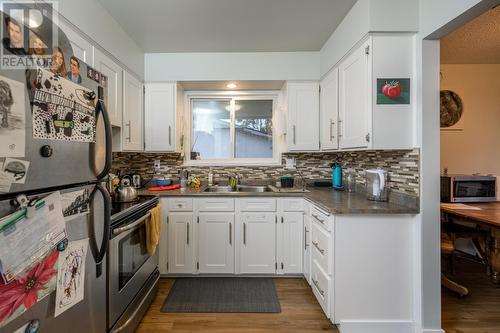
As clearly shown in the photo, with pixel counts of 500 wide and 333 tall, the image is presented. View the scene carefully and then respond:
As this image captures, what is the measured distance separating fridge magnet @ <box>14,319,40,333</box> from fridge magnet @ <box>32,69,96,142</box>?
0.66m

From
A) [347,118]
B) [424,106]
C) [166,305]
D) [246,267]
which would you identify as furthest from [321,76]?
[166,305]

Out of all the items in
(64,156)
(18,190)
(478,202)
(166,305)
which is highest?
(64,156)

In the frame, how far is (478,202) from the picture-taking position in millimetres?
2568

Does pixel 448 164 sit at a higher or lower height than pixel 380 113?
lower

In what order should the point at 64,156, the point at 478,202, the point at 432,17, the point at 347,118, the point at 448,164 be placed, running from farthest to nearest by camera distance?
1. the point at 448,164
2. the point at 478,202
3. the point at 347,118
4. the point at 432,17
5. the point at 64,156

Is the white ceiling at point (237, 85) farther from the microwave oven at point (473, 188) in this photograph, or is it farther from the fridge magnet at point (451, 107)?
the microwave oven at point (473, 188)

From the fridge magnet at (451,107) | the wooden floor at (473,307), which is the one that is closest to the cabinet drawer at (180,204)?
the wooden floor at (473,307)

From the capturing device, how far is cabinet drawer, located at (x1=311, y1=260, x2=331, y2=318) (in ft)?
6.08

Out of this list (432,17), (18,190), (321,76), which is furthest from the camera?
(321,76)

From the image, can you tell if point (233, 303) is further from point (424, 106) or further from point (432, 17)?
point (432, 17)

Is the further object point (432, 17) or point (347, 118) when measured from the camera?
point (347, 118)

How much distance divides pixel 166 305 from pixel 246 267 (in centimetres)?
82

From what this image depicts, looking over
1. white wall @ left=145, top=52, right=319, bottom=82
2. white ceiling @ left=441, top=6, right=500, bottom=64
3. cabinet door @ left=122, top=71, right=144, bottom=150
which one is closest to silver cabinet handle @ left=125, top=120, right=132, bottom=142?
Result: cabinet door @ left=122, top=71, right=144, bottom=150

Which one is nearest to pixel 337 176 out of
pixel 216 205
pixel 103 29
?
pixel 216 205
